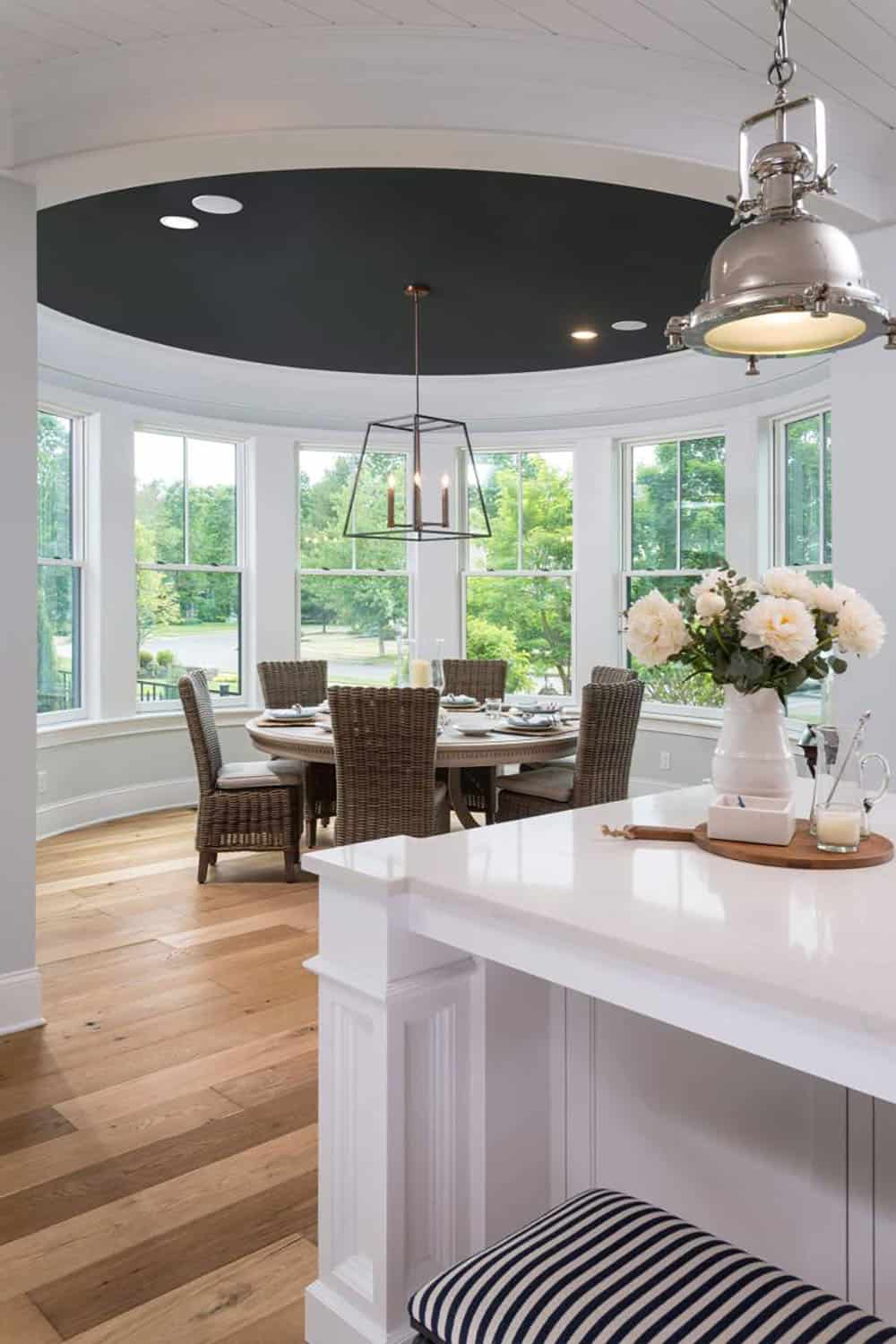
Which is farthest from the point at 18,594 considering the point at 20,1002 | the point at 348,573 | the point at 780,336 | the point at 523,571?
the point at 523,571

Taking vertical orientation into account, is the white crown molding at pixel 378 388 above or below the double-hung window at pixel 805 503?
above

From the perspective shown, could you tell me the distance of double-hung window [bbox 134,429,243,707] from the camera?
21.6 ft

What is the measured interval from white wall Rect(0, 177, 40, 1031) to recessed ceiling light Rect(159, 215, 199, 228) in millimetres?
930

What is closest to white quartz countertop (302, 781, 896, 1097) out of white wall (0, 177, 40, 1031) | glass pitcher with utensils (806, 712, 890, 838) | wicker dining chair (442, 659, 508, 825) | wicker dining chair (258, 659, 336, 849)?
glass pitcher with utensils (806, 712, 890, 838)

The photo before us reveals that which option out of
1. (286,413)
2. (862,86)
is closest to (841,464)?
(862,86)

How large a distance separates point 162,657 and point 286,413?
6.09ft

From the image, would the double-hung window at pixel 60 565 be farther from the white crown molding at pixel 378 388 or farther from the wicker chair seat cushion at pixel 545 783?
the wicker chair seat cushion at pixel 545 783

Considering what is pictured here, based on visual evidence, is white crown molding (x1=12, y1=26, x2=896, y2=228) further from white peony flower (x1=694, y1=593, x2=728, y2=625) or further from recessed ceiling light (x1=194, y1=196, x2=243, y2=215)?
white peony flower (x1=694, y1=593, x2=728, y2=625)

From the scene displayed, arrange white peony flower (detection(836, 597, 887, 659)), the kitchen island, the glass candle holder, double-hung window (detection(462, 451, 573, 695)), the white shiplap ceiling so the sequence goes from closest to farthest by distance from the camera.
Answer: the kitchen island
the glass candle holder
white peony flower (detection(836, 597, 887, 659))
the white shiplap ceiling
double-hung window (detection(462, 451, 573, 695))

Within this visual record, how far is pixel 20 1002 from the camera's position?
123 inches

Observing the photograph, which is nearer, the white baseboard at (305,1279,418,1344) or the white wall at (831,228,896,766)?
the white baseboard at (305,1279,418,1344)

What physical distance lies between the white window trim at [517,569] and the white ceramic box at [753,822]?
534cm

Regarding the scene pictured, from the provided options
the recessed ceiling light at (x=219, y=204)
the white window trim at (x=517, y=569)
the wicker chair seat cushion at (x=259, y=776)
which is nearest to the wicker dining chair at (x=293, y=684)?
the wicker chair seat cushion at (x=259, y=776)

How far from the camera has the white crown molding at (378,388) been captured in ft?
19.3
